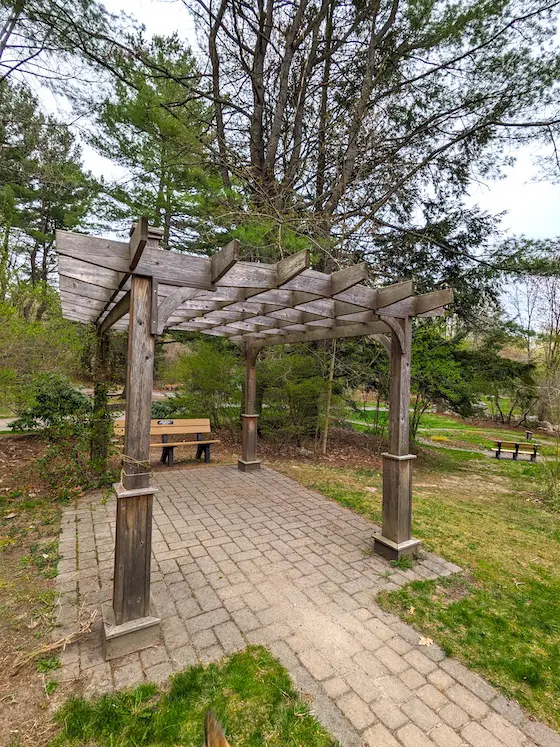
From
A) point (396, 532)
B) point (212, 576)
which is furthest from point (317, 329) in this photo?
point (212, 576)

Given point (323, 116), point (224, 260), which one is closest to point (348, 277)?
point (224, 260)

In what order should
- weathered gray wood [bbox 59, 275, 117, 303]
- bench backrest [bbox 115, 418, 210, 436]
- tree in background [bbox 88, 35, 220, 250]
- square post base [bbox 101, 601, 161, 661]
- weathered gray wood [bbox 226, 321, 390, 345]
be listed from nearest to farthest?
square post base [bbox 101, 601, 161, 661], weathered gray wood [bbox 59, 275, 117, 303], weathered gray wood [bbox 226, 321, 390, 345], bench backrest [bbox 115, 418, 210, 436], tree in background [bbox 88, 35, 220, 250]

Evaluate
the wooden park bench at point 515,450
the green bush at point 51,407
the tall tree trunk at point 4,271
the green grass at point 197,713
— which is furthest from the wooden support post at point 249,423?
the wooden park bench at point 515,450

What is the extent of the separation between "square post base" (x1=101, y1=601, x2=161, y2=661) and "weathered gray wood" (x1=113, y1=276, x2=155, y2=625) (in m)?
0.05

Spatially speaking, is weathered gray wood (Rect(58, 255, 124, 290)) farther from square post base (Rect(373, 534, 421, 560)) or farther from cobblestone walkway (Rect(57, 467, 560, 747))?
square post base (Rect(373, 534, 421, 560))

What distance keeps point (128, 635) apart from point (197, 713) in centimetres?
63

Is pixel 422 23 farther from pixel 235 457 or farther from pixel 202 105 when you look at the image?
pixel 235 457

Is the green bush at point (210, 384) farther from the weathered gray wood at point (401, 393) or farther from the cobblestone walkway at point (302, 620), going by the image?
the weathered gray wood at point (401, 393)

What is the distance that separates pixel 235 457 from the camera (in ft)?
22.6

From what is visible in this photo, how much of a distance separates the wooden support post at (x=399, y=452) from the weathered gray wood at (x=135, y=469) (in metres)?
2.11

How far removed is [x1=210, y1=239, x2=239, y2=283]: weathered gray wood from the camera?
196 cm

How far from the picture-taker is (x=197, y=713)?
1674mm

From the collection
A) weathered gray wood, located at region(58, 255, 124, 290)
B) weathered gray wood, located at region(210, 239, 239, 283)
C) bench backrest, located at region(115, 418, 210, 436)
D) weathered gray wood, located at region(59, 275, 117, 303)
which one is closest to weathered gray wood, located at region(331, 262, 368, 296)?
weathered gray wood, located at region(210, 239, 239, 283)

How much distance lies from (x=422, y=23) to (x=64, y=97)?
21.6 feet
